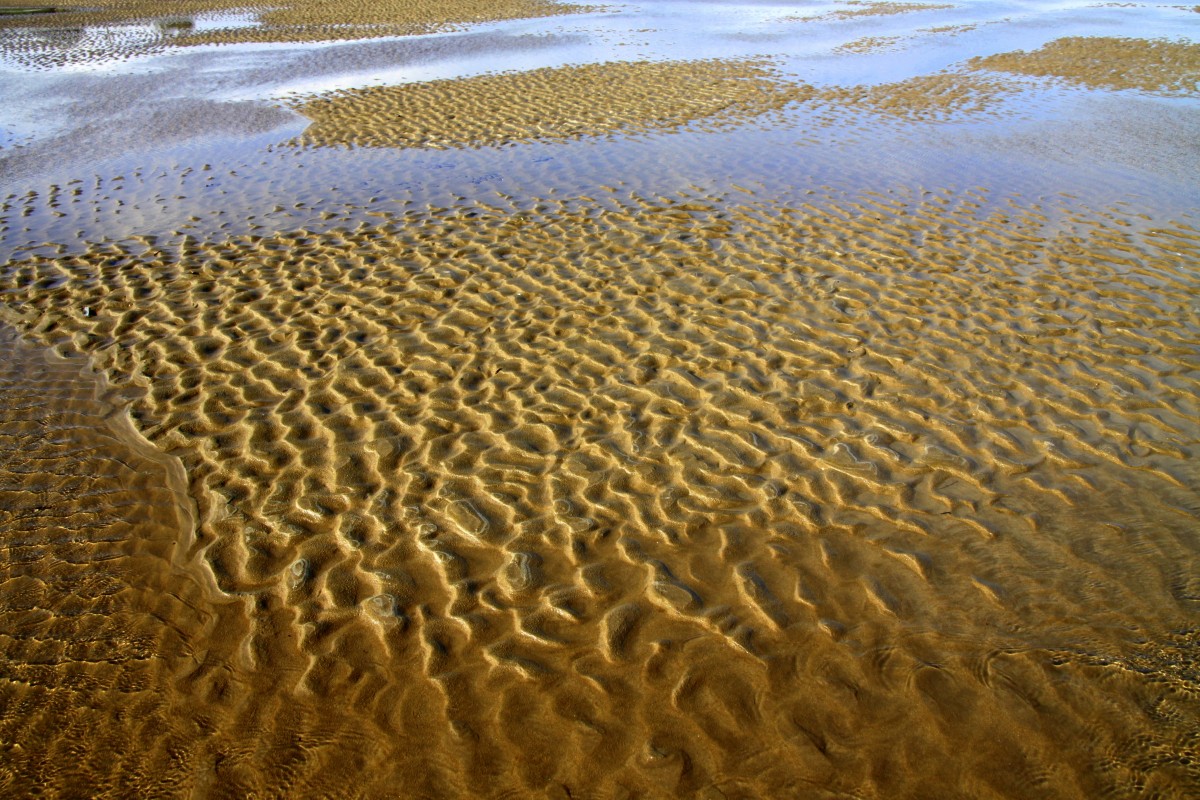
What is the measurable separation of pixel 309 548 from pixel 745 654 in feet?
8.94

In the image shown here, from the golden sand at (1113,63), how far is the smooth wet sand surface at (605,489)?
940 cm

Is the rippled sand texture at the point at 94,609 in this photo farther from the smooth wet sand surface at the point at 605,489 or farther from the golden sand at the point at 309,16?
the golden sand at the point at 309,16

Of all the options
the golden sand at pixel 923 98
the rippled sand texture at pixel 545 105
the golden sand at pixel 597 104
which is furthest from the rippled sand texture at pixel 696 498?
the golden sand at pixel 923 98

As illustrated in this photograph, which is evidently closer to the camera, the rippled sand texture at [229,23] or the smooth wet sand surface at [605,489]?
the smooth wet sand surface at [605,489]

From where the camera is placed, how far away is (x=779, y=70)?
1909 cm

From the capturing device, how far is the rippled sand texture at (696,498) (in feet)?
11.1

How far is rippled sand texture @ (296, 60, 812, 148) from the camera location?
13.9 m

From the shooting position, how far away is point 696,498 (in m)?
4.83

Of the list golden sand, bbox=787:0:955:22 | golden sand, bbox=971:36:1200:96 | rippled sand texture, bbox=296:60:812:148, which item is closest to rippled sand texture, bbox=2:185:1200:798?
rippled sand texture, bbox=296:60:812:148

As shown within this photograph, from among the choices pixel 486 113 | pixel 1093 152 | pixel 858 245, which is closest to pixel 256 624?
pixel 858 245

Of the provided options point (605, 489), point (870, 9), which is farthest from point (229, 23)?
point (605, 489)

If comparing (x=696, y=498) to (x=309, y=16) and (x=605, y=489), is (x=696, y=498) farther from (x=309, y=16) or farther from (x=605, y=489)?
(x=309, y=16)

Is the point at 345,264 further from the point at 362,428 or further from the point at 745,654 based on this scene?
the point at 745,654

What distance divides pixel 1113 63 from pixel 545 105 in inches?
643
